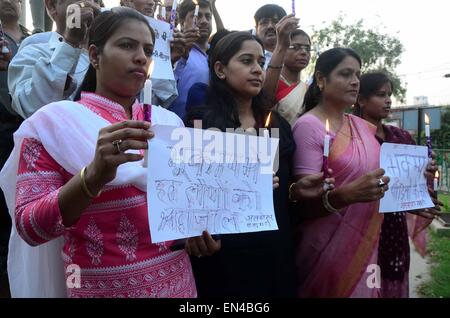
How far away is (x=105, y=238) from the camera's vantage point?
1538 millimetres

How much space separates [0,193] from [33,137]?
45.1 inches

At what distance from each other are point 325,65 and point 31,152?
184 cm

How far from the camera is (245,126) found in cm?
231

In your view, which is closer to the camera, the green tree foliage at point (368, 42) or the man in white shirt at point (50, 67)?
the man in white shirt at point (50, 67)

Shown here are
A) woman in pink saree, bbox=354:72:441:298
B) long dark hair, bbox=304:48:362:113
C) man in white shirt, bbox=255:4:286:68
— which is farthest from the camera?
man in white shirt, bbox=255:4:286:68

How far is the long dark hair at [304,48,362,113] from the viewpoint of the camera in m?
2.71

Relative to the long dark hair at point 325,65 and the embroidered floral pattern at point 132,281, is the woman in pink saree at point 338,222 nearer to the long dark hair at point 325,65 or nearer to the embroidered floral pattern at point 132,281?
the long dark hair at point 325,65

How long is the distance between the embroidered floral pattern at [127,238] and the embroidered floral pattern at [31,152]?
0.34 m

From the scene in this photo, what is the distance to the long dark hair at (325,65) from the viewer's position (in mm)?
2711

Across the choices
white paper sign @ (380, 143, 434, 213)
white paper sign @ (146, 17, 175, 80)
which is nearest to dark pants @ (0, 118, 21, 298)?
white paper sign @ (146, 17, 175, 80)

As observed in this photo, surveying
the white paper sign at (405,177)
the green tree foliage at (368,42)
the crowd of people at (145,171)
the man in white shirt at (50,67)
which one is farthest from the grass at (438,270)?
the green tree foliage at (368,42)

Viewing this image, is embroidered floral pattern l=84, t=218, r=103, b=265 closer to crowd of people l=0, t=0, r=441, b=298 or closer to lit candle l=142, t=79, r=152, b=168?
crowd of people l=0, t=0, r=441, b=298

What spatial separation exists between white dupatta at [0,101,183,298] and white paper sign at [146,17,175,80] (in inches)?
30.1

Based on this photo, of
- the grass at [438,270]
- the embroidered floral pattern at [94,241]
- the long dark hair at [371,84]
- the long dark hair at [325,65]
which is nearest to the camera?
the embroidered floral pattern at [94,241]
